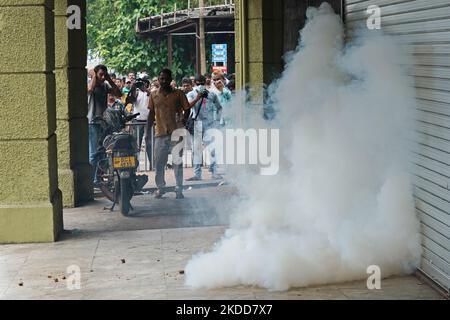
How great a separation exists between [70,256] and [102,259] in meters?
0.39

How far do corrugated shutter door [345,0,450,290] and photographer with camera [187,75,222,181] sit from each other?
7858 mm

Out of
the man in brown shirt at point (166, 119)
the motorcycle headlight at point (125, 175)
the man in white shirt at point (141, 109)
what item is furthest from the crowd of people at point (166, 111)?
the motorcycle headlight at point (125, 175)

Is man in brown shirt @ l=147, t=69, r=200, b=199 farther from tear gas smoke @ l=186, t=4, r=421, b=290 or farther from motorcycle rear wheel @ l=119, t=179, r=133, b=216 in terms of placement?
tear gas smoke @ l=186, t=4, r=421, b=290

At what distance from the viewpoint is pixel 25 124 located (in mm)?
9539

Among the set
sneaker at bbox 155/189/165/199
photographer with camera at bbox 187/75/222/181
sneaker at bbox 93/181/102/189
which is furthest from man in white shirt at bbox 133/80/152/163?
sneaker at bbox 155/189/165/199

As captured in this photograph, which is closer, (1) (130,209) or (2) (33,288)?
(2) (33,288)

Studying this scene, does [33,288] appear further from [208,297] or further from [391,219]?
[391,219]

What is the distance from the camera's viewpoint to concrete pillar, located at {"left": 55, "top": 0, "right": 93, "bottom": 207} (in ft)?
39.8

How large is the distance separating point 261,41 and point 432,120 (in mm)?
6320

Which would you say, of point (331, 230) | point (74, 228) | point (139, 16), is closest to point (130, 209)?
point (74, 228)

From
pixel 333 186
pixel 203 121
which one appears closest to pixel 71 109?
pixel 203 121

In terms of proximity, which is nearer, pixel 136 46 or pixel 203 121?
pixel 203 121

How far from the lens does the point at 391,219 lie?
7.90 m

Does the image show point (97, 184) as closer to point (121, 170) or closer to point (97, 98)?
point (121, 170)
